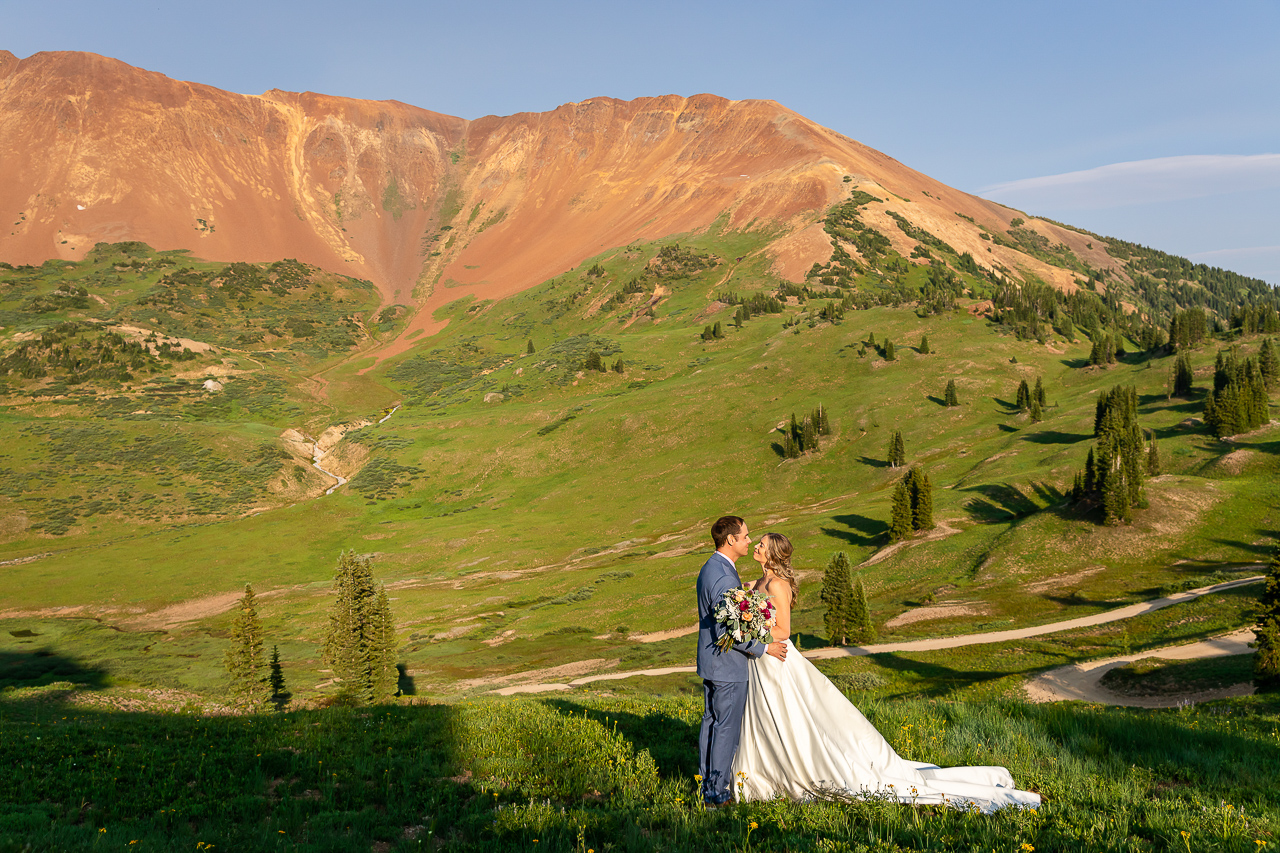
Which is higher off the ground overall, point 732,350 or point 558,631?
point 732,350

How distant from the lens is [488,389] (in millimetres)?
164625

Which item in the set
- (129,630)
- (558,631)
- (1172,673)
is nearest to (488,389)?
(129,630)

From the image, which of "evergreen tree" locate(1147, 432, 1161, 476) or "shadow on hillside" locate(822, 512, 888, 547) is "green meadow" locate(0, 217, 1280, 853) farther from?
"evergreen tree" locate(1147, 432, 1161, 476)

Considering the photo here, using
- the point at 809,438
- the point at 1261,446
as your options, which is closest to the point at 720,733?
the point at 1261,446

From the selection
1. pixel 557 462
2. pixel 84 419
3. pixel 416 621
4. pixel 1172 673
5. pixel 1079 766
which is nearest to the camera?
pixel 1079 766

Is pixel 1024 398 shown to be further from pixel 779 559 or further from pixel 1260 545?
pixel 779 559

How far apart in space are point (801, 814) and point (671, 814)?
4.73ft

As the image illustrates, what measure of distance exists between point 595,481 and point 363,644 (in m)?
75.3

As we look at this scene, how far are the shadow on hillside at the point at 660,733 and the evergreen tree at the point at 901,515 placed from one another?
186ft

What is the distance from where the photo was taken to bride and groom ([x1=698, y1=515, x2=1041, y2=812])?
7824 mm

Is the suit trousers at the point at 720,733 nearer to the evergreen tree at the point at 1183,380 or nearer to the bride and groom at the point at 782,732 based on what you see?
the bride and groom at the point at 782,732

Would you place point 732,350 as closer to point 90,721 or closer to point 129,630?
point 129,630

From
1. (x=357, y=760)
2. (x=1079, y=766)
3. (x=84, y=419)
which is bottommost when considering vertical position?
(x=357, y=760)

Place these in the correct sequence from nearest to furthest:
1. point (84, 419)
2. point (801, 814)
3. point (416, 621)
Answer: point (801, 814), point (416, 621), point (84, 419)
